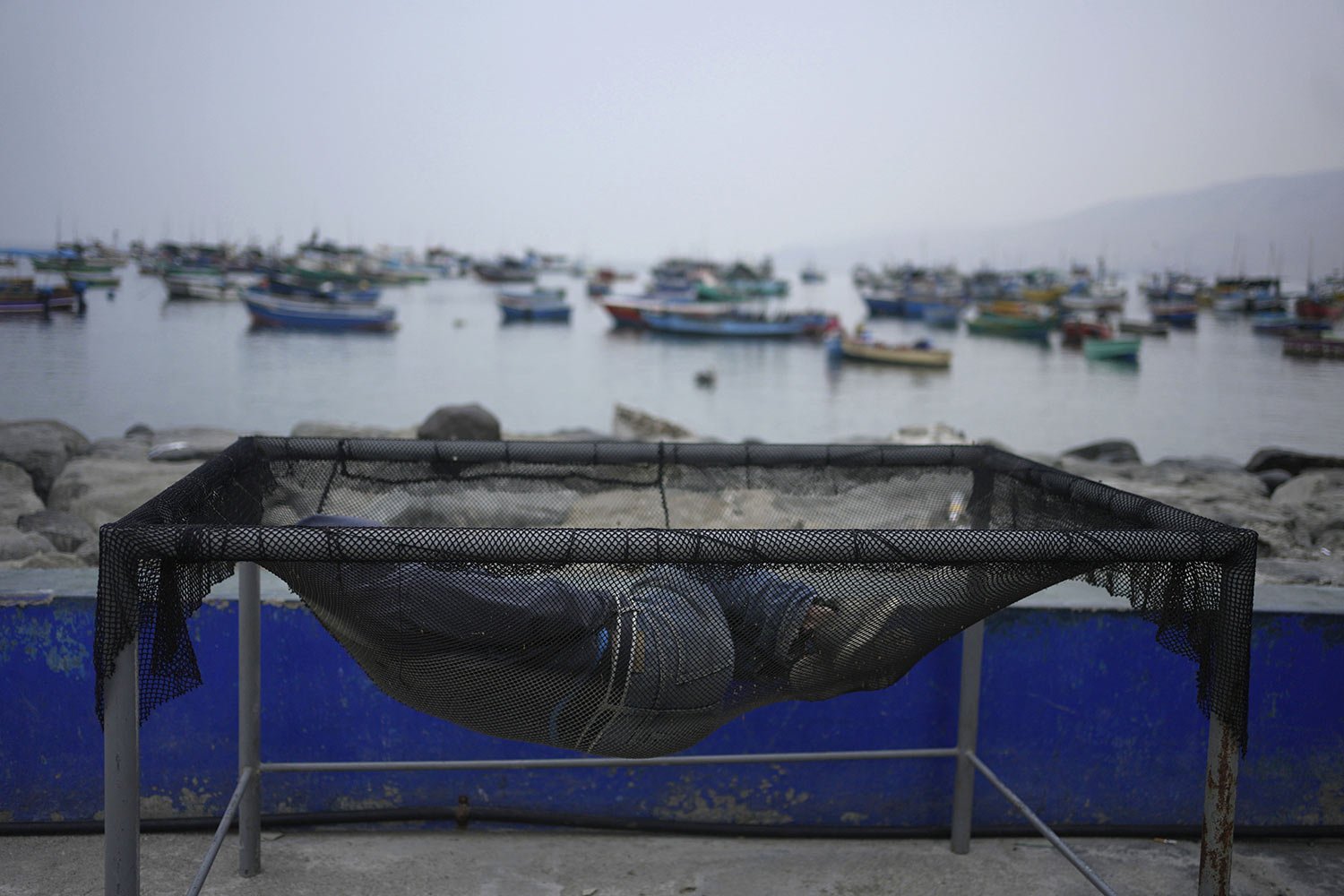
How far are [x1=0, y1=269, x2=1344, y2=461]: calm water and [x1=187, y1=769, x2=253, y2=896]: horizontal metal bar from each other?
22.9 m

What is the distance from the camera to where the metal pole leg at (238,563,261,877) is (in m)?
2.66

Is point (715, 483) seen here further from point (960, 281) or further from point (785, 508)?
point (960, 281)

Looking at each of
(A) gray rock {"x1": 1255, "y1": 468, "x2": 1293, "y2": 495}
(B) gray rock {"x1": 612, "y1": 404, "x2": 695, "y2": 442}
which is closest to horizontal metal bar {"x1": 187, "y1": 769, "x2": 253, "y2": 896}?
(A) gray rock {"x1": 1255, "y1": 468, "x2": 1293, "y2": 495}

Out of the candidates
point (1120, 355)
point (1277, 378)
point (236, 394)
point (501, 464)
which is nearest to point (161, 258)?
point (236, 394)

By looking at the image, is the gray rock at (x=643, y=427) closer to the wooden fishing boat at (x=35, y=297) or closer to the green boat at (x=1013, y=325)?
the wooden fishing boat at (x=35, y=297)

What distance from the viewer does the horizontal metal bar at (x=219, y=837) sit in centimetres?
210

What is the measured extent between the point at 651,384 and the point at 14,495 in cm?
A: 2982

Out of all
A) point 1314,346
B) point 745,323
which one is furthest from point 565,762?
point 745,323

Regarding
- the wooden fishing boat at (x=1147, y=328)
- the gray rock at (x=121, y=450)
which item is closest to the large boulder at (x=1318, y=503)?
the gray rock at (x=121, y=450)

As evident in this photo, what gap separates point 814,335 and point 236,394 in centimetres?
2593

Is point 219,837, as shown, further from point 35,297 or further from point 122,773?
point 35,297

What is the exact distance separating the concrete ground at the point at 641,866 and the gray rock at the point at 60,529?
14.7ft

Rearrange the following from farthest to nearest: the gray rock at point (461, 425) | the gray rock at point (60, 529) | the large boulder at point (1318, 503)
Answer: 1. the gray rock at point (461, 425)
2. the large boulder at point (1318, 503)
3. the gray rock at point (60, 529)

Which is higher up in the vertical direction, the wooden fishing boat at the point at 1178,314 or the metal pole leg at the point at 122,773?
the wooden fishing boat at the point at 1178,314
